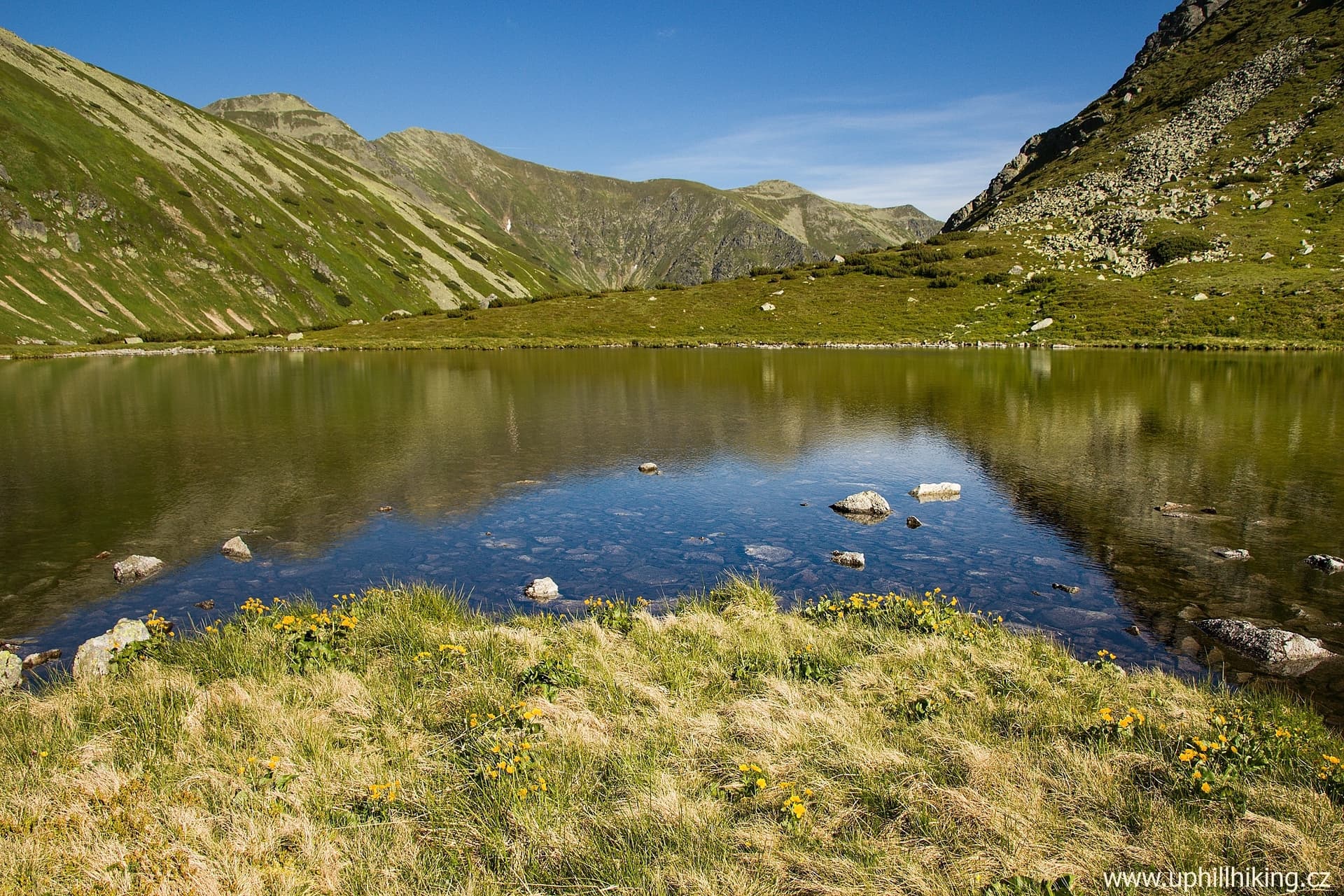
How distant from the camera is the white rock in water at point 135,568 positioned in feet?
55.8

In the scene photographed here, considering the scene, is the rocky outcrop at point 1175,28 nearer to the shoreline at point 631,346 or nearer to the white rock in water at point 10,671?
the shoreline at point 631,346

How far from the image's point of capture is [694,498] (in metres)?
24.6

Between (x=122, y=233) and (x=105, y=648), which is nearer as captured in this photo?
(x=105, y=648)

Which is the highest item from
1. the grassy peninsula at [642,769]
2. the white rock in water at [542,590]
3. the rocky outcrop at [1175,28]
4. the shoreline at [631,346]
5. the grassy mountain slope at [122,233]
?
the rocky outcrop at [1175,28]

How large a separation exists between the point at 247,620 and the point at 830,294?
123896mm

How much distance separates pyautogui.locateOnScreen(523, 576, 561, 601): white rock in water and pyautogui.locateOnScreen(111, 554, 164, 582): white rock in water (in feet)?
32.6

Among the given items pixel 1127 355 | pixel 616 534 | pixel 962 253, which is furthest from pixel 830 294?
pixel 616 534

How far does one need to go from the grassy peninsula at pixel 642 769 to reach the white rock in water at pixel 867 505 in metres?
9.74

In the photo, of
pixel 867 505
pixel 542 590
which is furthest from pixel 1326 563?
pixel 542 590

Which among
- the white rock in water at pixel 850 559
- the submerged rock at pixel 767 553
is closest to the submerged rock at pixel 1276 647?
the white rock in water at pixel 850 559

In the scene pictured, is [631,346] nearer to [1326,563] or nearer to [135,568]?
[135,568]

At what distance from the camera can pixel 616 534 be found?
20.8 m

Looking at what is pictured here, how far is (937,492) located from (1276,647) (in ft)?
39.5

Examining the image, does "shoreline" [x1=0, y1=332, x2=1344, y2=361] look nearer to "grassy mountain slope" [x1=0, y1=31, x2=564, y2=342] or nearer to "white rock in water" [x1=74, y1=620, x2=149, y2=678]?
"grassy mountain slope" [x1=0, y1=31, x2=564, y2=342]
